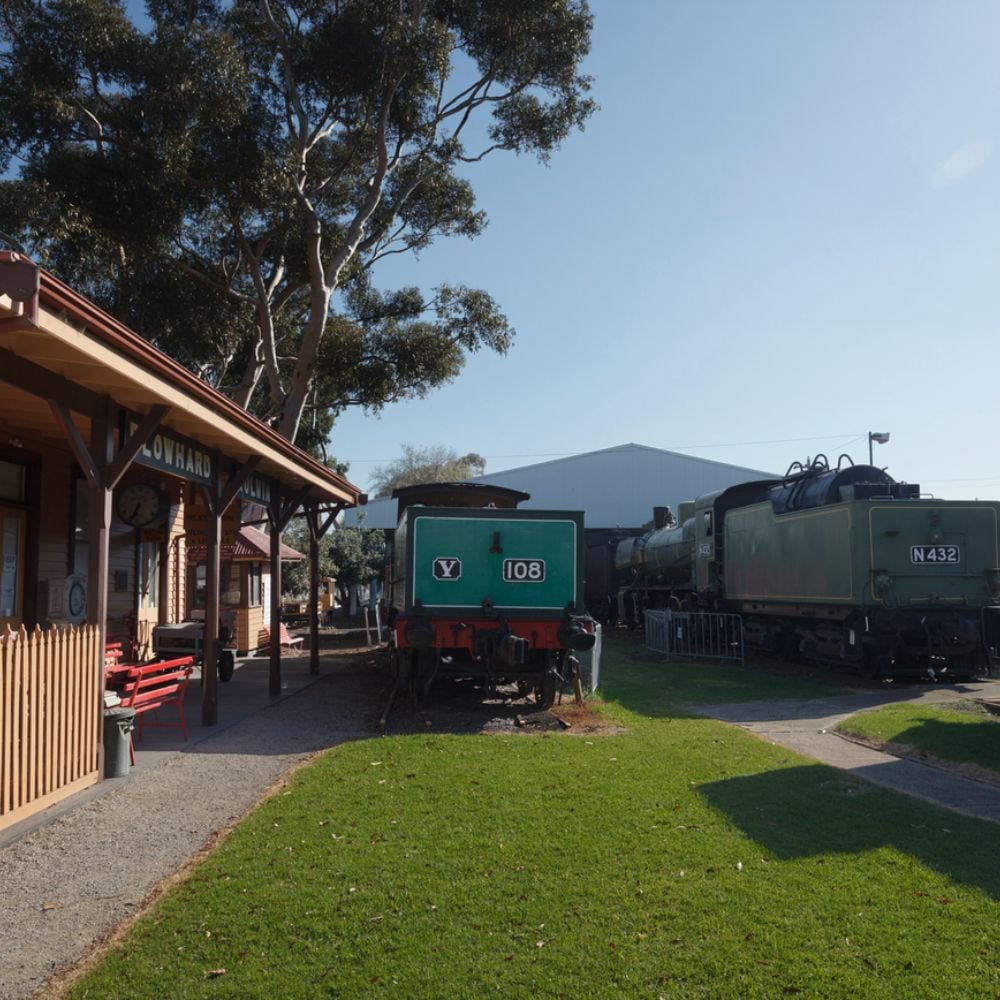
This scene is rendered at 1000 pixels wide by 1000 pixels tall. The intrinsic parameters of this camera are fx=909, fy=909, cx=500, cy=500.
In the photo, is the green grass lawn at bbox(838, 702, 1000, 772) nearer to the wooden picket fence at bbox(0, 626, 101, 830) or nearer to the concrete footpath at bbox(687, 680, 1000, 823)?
the concrete footpath at bbox(687, 680, 1000, 823)

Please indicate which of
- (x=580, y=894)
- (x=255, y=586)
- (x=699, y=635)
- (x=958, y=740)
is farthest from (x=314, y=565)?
(x=580, y=894)

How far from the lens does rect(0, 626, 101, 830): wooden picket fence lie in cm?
550

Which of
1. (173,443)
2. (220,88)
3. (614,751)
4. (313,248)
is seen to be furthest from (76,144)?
(614,751)

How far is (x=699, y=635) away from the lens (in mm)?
17484

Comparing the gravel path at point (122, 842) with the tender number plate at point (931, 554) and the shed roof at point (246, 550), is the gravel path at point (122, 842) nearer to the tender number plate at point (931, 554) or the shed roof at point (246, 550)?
the shed roof at point (246, 550)

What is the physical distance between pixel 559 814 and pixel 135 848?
8.56 ft

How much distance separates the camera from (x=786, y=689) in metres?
12.9

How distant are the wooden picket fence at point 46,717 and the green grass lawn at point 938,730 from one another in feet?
23.1

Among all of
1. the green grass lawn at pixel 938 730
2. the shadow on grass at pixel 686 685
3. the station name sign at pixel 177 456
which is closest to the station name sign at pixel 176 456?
the station name sign at pixel 177 456

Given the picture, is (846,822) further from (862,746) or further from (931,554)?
(931,554)

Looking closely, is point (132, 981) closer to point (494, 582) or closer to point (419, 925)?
point (419, 925)

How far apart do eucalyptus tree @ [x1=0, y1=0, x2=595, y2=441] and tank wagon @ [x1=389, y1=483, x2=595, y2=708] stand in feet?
35.6

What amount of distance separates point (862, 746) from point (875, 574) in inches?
190

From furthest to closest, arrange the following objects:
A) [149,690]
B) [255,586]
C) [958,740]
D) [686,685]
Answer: [255,586] < [686,685] < [149,690] < [958,740]
